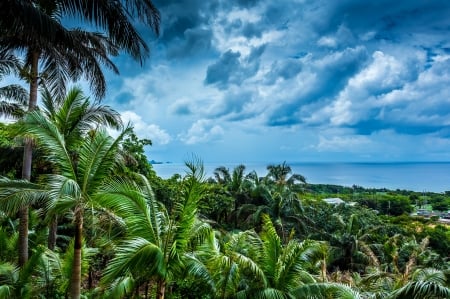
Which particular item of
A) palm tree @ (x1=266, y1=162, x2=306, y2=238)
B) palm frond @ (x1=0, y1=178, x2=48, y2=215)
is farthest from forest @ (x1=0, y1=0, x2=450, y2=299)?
palm tree @ (x1=266, y1=162, x2=306, y2=238)

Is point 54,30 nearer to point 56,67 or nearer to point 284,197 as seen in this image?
point 56,67

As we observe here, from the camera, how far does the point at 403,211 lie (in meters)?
64.0

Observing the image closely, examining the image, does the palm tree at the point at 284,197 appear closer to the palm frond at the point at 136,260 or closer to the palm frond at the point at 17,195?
the palm frond at the point at 136,260

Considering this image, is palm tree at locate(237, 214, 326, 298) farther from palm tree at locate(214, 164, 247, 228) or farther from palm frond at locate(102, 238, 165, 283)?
palm tree at locate(214, 164, 247, 228)

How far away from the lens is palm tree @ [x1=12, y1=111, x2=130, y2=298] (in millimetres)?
6219

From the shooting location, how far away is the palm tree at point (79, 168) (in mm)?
6219

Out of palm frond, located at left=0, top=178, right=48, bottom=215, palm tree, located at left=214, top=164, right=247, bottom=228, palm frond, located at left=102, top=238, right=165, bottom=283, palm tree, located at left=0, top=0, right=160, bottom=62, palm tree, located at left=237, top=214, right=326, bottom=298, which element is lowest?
palm tree, located at left=237, top=214, right=326, bottom=298

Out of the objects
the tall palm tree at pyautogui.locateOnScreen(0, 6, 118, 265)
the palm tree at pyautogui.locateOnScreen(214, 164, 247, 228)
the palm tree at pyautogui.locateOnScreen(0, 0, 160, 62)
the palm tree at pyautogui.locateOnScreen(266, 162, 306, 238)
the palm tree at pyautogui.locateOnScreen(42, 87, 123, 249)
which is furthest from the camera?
the palm tree at pyautogui.locateOnScreen(214, 164, 247, 228)

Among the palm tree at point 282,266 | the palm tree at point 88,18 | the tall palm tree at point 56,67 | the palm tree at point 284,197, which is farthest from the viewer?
the palm tree at point 284,197

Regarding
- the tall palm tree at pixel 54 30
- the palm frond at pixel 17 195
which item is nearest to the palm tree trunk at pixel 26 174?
Result: the tall palm tree at pixel 54 30

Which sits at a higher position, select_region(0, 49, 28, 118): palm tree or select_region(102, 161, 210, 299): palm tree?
select_region(0, 49, 28, 118): palm tree

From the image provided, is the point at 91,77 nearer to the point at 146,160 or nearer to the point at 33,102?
the point at 33,102

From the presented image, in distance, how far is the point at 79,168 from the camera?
6.80 m

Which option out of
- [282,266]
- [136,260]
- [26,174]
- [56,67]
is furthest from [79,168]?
[56,67]
